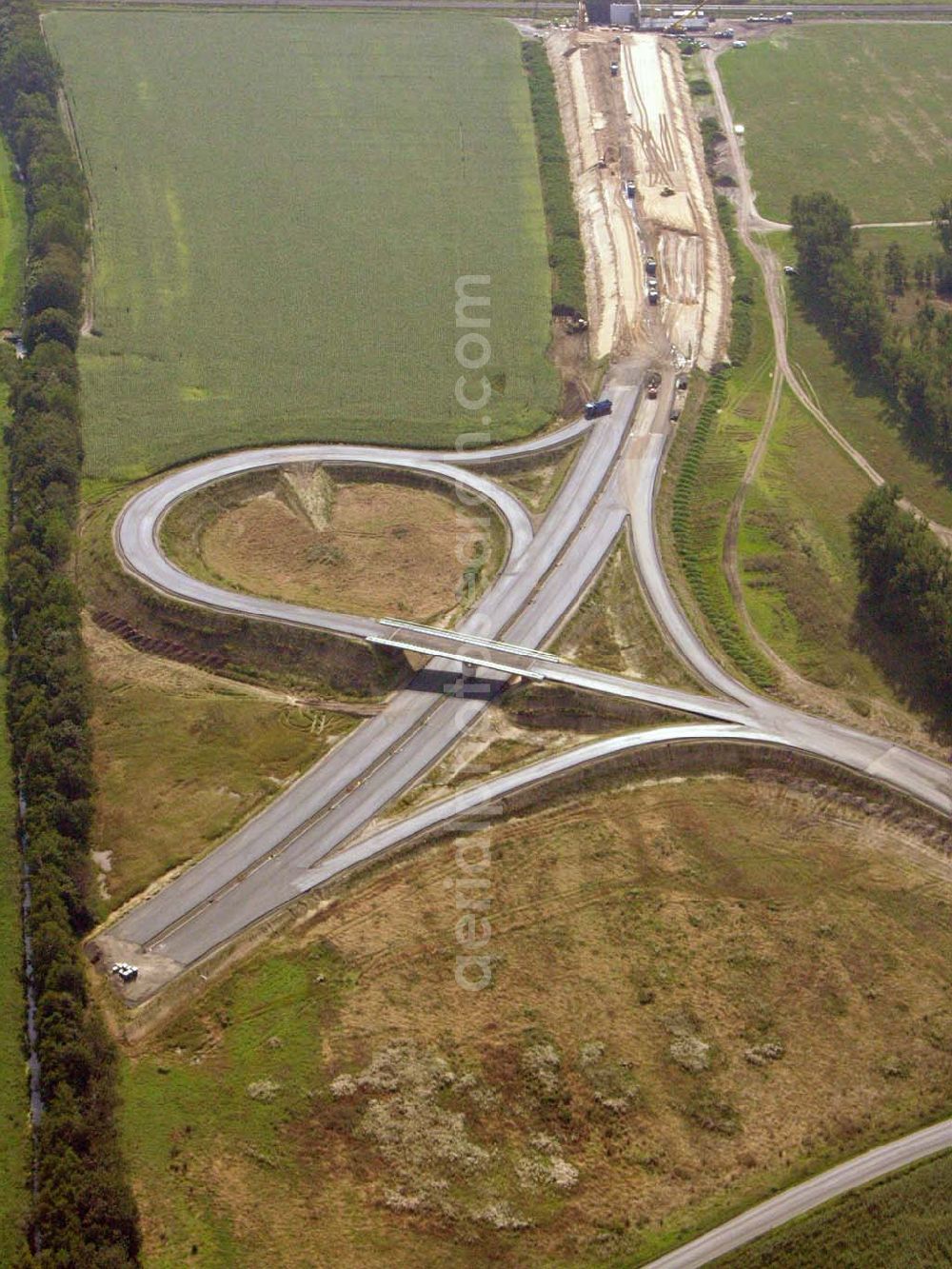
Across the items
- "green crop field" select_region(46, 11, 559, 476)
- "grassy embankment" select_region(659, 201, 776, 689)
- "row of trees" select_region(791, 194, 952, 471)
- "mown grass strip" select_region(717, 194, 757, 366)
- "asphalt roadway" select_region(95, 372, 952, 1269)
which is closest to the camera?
"asphalt roadway" select_region(95, 372, 952, 1269)

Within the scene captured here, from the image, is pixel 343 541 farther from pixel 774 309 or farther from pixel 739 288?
pixel 774 309

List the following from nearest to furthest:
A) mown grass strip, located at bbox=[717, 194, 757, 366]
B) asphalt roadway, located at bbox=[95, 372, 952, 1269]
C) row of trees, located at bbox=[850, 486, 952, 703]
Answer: asphalt roadway, located at bbox=[95, 372, 952, 1269]
row of trees, located at bbox=[850, 486, 952, 703]
mown grass strip, located at bbox=[717, 194, 757, 366]

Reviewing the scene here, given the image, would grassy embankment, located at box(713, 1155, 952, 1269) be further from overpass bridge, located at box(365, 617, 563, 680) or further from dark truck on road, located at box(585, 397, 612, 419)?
dark truck on road, located at box(585, 397, 612, 419)

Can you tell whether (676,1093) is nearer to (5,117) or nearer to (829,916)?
(829,916)

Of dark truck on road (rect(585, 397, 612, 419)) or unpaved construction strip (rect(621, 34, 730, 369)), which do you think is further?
unpaved construction strip (rect(621, 34, 730, 369))

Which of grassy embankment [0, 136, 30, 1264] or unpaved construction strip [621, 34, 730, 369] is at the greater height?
unpaved construction strip [621, 34, 730, 369]

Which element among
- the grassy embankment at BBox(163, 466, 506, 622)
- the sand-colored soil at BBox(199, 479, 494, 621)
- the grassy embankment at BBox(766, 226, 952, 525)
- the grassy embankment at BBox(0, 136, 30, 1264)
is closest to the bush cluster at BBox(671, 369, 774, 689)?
the grassy embankment at BBox(766, 226, 952, 525)
